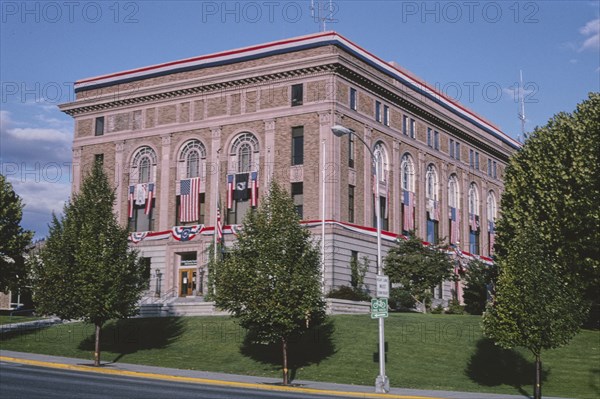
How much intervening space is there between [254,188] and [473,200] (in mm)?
33375

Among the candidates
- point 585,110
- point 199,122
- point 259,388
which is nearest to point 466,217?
point 199,122

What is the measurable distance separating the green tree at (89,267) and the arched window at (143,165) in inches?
1228

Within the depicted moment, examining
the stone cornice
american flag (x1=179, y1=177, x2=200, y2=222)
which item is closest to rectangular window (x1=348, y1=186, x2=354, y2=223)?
the stone cornice

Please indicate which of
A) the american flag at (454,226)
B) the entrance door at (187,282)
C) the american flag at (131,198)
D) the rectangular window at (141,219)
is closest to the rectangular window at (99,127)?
the american flag at (131,198)

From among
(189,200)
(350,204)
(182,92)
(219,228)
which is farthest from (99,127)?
(350,204)

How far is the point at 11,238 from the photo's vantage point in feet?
149

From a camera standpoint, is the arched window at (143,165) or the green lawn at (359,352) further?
the arched window at (143,165)

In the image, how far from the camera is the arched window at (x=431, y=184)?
251 feet

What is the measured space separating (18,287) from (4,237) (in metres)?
4.21

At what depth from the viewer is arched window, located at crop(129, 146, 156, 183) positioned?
236 feet

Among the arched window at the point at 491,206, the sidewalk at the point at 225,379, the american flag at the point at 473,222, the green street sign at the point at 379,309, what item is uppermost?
the arched window at the point at 491,206

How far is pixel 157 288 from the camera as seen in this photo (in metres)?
68.4

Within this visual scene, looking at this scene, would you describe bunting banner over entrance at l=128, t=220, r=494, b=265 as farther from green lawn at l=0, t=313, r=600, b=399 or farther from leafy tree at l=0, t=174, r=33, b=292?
leafy tree at l=0, t=174, r=33, b=292

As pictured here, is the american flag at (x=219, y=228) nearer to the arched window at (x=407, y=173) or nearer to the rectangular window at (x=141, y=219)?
the rectangular window at (x=141, y=219)
